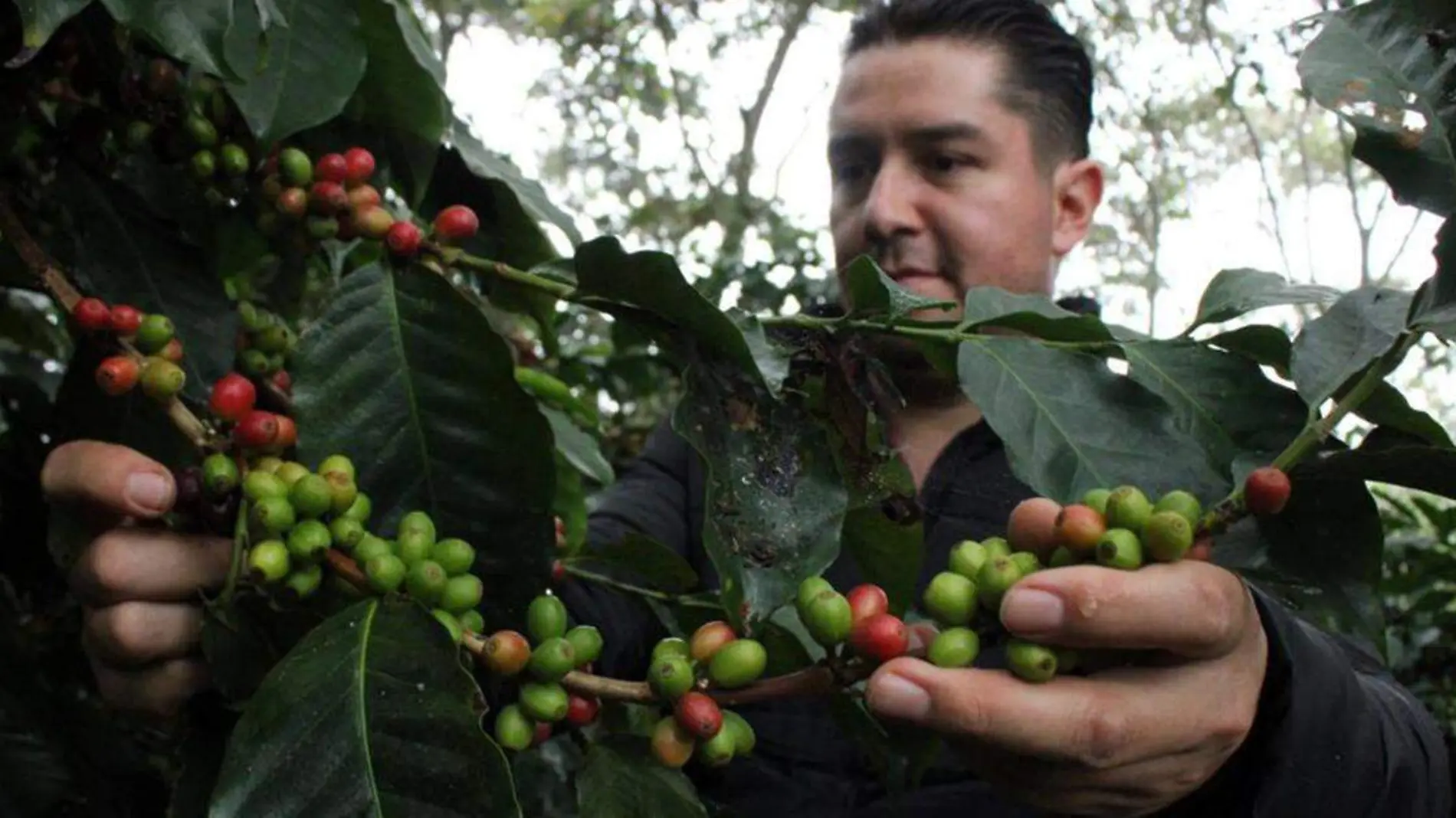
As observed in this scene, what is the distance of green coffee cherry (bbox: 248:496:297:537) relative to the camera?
2.09ft

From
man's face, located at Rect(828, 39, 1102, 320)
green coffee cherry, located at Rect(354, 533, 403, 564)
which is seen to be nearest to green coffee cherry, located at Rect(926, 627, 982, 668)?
green coffee cherry, located at Rect(354, 533, 403, 564)

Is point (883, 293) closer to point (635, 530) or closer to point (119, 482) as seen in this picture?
point (119, 482)

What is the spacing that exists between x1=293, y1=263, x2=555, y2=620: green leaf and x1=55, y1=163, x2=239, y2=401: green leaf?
166 millimetres

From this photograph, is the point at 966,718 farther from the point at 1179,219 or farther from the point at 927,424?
the point at 1179,219

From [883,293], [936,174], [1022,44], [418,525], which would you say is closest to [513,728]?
[418,525]

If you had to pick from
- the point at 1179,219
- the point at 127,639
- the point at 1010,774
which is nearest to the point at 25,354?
the point at 127,639

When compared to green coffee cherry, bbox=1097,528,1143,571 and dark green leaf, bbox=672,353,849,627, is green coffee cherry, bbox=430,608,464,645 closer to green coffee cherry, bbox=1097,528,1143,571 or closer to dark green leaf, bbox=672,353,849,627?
dark green leaf, bbox=672,353,849,627

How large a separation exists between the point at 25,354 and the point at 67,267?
681 mm

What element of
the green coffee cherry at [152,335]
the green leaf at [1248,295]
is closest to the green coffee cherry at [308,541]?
the green coffee cherry at [152,335]

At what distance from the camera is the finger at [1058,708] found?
549 millimetres

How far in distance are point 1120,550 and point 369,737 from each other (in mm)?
398

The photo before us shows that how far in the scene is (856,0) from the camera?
666 centimetres

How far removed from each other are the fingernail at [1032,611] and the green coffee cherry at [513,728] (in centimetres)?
28

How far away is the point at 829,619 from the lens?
58 centimetres
